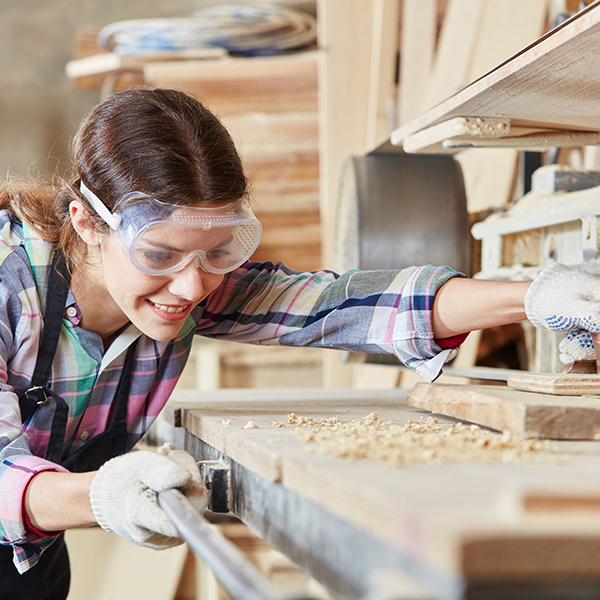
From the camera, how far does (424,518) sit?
0.57 metres

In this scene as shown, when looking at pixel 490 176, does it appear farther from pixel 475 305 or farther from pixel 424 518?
pixel 424 518

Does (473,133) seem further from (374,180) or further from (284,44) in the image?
(284,44)

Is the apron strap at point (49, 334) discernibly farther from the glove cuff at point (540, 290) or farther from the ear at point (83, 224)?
the glove cuff at point (540, 290)

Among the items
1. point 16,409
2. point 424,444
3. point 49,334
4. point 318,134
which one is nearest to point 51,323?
point 49,334

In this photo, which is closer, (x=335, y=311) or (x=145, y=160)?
(x=145, y=160)

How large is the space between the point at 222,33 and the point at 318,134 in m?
0.78

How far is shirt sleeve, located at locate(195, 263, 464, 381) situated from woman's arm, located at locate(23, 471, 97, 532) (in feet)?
2.12

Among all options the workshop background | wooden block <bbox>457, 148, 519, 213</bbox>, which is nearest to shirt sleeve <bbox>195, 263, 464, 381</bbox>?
wooden block <bbox>457, 148, 519, 213</bbox>

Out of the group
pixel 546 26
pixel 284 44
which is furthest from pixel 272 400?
pixel 284 44

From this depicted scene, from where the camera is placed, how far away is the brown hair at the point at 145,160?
4.44 feet

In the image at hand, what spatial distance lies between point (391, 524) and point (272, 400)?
1.17 m

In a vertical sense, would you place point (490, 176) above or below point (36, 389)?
above

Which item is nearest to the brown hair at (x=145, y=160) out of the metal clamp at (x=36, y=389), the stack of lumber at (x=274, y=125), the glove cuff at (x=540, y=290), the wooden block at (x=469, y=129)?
the metal clamp at (x=36, y=389)

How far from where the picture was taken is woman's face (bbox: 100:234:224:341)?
138 cm
